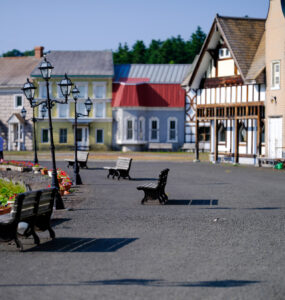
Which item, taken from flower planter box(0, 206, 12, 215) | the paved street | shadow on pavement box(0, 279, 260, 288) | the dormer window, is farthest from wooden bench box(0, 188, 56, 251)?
the dormer window

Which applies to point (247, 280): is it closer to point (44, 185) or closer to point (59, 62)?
point (44, 185)

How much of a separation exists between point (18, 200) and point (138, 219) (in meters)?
4.23

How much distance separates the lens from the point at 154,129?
60.4 meters

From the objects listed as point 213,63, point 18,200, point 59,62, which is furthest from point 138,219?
point 59,62

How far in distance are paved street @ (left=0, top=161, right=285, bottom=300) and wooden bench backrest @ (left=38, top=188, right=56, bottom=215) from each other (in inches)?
21.7

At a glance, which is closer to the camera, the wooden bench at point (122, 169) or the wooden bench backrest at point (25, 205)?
the wooden bench backrest at point (25, 205)

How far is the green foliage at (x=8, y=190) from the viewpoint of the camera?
17438 millimetres

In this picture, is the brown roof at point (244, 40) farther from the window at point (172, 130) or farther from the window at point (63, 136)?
the window at point (63, 136)

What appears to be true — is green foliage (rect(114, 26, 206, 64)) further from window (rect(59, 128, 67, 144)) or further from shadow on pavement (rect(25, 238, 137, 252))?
shadow on pavement (rect(25, 238, 137, 252))

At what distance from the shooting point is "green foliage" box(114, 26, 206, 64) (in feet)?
303

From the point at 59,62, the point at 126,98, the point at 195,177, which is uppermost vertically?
the point at 59,62

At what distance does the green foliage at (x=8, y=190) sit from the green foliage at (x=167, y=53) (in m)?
66.6

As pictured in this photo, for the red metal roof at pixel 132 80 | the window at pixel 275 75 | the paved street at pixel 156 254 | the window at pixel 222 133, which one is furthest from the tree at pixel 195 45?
the paved street at pixel 156 254

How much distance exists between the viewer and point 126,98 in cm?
5888
